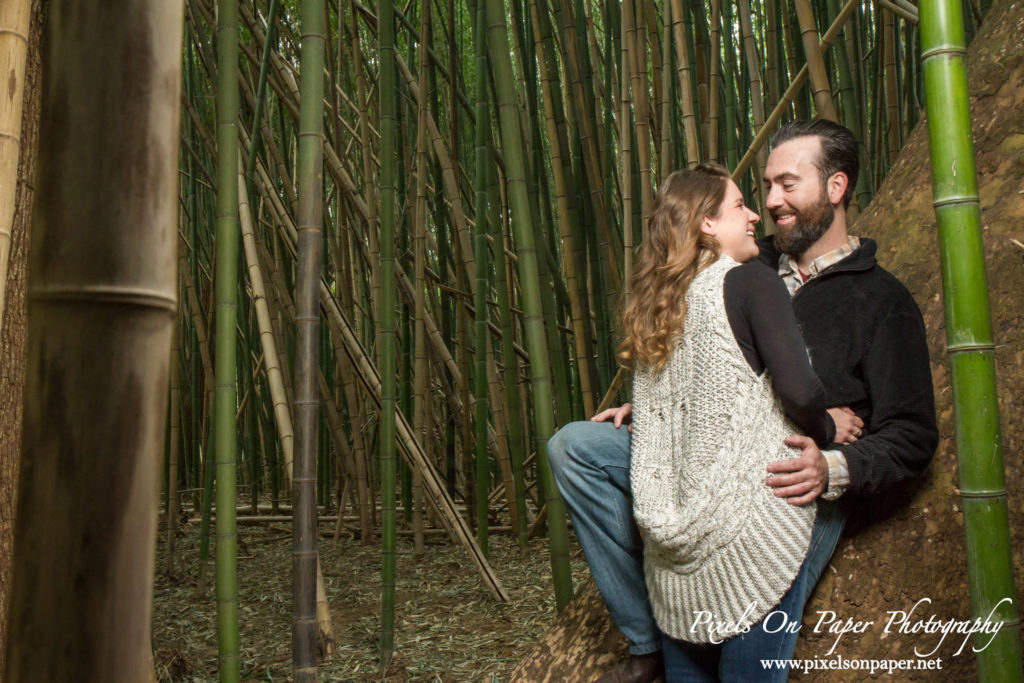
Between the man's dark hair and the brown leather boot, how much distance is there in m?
Answer: 0.74

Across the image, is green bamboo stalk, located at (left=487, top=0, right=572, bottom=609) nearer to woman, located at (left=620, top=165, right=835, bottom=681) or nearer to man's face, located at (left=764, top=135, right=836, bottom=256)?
woman, located at (left=620, top=165, right=835, bottom=681)

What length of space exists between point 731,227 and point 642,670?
24.8 inches

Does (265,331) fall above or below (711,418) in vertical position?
above

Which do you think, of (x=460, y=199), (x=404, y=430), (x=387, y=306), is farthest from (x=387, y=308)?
(x=460, y=199)

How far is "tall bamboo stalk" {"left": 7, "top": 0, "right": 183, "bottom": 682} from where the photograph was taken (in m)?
0.31

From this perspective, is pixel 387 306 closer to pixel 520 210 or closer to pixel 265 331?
pixel 265 331

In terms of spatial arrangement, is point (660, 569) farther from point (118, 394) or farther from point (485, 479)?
point (485, 479)

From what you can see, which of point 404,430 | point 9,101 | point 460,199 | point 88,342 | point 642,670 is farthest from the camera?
point 460,199

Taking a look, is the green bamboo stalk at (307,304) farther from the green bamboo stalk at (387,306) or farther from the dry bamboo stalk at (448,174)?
the dry bamboo stalk at (448,174)

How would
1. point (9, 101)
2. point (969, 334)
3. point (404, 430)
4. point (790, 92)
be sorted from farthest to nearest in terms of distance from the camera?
point (404, 430) < point (790, 92) < point (9, 101) < point (969, 334)

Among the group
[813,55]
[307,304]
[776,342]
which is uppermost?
[813,55]

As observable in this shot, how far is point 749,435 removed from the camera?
104cm

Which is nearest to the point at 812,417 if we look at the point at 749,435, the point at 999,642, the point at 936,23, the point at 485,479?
the point at 749,435

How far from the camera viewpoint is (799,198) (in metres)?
1.28
